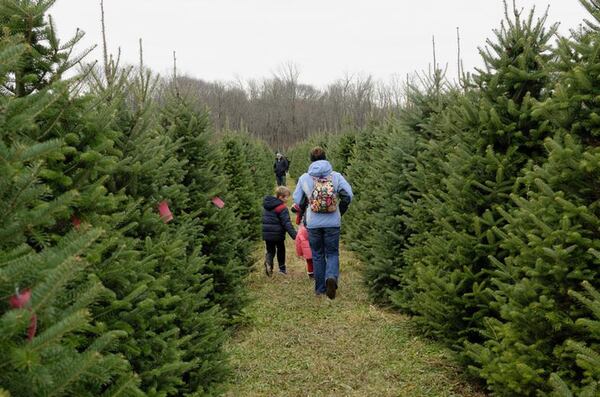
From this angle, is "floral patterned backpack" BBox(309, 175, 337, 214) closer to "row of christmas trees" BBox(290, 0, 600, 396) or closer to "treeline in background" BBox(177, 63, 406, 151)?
"row of christmas trees" BBox(290, 0, 600, 396)

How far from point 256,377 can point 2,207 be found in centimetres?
407

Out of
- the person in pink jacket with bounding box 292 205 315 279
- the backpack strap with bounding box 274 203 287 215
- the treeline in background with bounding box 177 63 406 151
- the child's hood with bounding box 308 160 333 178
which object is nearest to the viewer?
the child's hood with bounding box 308 160 333 178

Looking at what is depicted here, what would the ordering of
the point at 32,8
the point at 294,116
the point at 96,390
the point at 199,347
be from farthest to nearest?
1. the point at 294,116
2. the point at 199,347
3. the point at 32,8
4. the point at 96,390

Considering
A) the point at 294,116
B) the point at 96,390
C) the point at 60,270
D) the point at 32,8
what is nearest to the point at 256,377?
the point at 96,390

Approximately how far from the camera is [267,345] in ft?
20.2

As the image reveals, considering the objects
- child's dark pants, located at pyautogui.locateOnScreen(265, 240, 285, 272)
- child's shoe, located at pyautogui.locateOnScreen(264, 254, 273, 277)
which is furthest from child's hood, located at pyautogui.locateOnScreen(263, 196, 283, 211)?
child's shoe, located at pyautogui.locateOnScreen(264, 254, 273, 277)

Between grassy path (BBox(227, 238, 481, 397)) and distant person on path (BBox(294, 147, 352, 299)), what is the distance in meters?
0.39

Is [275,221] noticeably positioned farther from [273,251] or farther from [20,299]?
[20,299]

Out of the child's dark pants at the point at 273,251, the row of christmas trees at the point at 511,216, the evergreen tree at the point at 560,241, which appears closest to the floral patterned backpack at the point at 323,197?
the row of christmas trees at the point at 511,216

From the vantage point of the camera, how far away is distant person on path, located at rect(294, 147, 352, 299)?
7.70 metres

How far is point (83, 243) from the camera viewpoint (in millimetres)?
1526

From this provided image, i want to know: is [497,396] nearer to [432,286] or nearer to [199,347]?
[432,286]

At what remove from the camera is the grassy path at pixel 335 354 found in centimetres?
495

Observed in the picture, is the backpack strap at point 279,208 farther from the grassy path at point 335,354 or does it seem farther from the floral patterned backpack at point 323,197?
the grassy path at point 335,354
